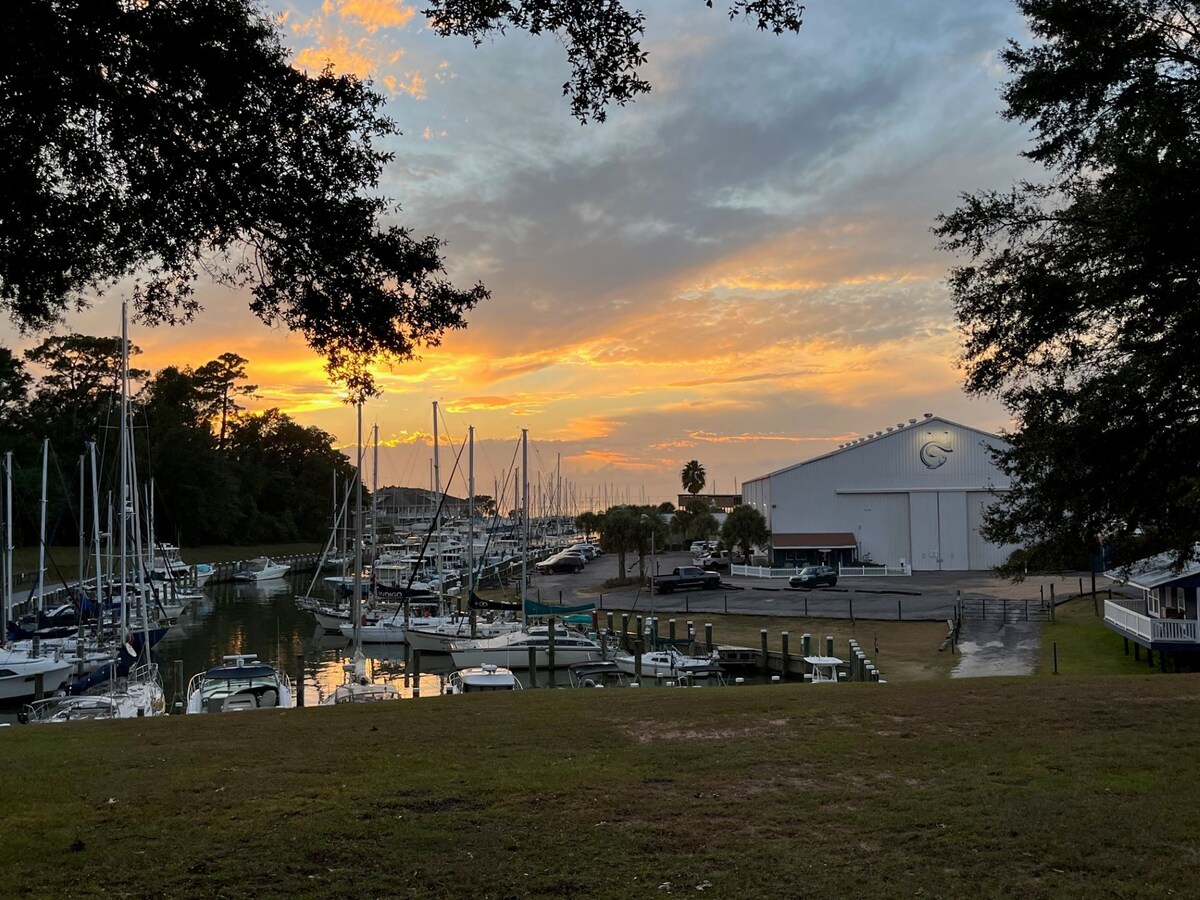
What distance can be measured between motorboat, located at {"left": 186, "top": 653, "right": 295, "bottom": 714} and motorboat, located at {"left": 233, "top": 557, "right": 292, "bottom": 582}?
220 ft

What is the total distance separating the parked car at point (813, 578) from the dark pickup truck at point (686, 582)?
15.4 ft

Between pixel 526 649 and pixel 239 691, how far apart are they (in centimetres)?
1301

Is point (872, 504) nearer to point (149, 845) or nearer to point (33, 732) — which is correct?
point (33, 732)

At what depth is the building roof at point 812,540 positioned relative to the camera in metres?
72.6

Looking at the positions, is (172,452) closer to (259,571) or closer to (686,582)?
(259,571)

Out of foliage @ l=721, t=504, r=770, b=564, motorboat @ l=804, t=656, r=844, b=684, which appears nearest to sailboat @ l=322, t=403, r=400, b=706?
motorboat @ l=804, t=656, r=844, b=684

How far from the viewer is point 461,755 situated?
11547 mm

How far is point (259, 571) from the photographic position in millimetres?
94375

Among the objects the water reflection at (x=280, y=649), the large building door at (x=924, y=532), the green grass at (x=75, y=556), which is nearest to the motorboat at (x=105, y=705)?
the water reflection at (x=280, y=649)

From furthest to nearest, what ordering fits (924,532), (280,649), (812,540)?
(812,540)
(924,532)
(280,649)

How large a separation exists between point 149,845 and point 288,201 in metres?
5.48

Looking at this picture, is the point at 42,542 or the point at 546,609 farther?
the point at 546,609

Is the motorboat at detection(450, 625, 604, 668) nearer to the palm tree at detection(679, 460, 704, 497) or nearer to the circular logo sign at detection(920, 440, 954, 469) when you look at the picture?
the circular logo sign at detection(920, 440, 954, 469)

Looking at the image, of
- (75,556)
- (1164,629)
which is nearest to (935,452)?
(1164,629)
